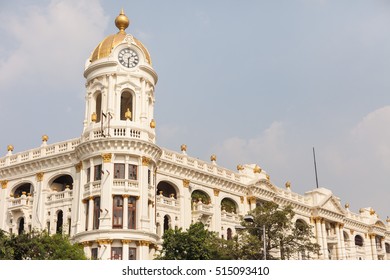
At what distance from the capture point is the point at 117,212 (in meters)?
54.9

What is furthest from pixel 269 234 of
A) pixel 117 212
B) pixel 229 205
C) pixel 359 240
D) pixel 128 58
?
pixel 359 240

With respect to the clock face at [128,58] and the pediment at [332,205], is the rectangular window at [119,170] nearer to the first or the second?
the clock face at [128,58]

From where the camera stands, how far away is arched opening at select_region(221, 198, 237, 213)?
6856 cm

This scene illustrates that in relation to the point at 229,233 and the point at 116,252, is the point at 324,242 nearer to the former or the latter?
the point at 229,233

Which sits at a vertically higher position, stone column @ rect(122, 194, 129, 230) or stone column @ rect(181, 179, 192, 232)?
stone column @ rect(181, 179, 192, 232)

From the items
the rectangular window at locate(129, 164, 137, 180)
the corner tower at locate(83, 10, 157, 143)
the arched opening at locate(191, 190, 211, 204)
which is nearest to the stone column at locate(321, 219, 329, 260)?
the arched opening at locate(191, 190, 211, 204)

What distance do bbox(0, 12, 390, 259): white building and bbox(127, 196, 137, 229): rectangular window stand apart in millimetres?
84

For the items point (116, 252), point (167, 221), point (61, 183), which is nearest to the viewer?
point (116, 252)

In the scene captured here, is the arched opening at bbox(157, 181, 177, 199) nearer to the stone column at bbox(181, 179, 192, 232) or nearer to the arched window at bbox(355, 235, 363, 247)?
the stone column at bbox(181, 179, 192, 232)

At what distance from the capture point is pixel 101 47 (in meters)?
61.2

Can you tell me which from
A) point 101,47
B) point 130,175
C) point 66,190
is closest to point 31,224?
point 66,190

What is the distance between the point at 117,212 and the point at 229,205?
17445 millimetres

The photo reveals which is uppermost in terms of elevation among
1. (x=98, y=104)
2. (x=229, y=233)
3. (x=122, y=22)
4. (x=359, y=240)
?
(x=122, y=22)
